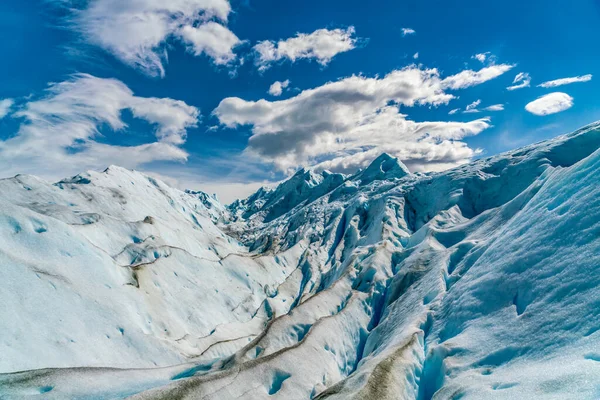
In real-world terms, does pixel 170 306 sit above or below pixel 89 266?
below

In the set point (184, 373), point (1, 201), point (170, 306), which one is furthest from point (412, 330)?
point (1, 201)


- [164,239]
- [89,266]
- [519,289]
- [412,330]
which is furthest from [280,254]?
[519,289]

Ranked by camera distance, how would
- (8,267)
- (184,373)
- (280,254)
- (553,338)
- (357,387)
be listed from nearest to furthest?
(553,338), (357,387), (184,373), (8,267), (280,254)

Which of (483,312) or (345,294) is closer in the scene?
(483,312)

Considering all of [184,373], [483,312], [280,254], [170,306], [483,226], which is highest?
[280,254]

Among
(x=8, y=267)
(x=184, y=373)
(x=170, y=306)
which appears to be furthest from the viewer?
(x=170, y=306)

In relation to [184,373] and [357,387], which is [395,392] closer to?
[357,387]
